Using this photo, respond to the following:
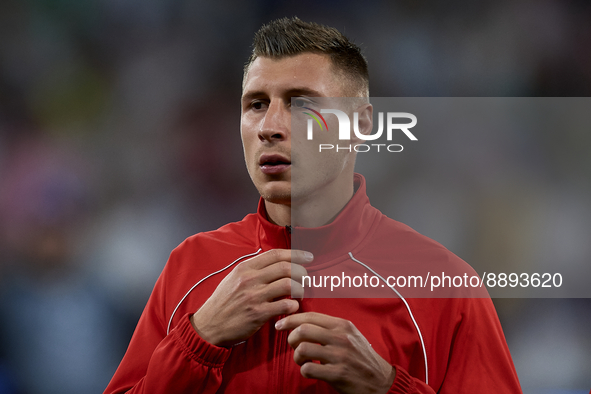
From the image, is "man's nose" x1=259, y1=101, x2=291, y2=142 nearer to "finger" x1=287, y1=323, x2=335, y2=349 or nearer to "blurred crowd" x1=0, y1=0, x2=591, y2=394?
"finger" x1=287, y1=323, x2=335, y2=349

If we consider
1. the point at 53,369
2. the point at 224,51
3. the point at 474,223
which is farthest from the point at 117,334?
the point at 474,223

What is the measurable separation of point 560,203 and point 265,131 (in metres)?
0.68

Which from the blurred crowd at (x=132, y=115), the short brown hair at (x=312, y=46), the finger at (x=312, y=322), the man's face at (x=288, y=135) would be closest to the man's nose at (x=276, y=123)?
the man's face at (x=288, y=135)

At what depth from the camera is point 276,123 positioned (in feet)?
3.09

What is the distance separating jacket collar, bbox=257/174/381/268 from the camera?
96cm

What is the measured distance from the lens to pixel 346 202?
1.02m

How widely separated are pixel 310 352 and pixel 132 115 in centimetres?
144

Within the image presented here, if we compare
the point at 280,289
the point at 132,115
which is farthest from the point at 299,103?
the point at 132,115

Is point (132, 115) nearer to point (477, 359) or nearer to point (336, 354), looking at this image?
point (336, 354)

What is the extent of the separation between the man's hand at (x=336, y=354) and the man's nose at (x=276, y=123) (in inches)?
14.6

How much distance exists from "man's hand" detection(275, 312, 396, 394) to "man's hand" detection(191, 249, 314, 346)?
0.19 ft

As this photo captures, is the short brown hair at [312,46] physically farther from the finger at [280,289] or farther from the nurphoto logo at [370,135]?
the finger at [280,289]

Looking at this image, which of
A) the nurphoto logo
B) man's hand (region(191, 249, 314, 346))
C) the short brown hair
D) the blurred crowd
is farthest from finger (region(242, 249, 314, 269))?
the blurred crowd

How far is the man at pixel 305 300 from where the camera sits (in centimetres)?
85
